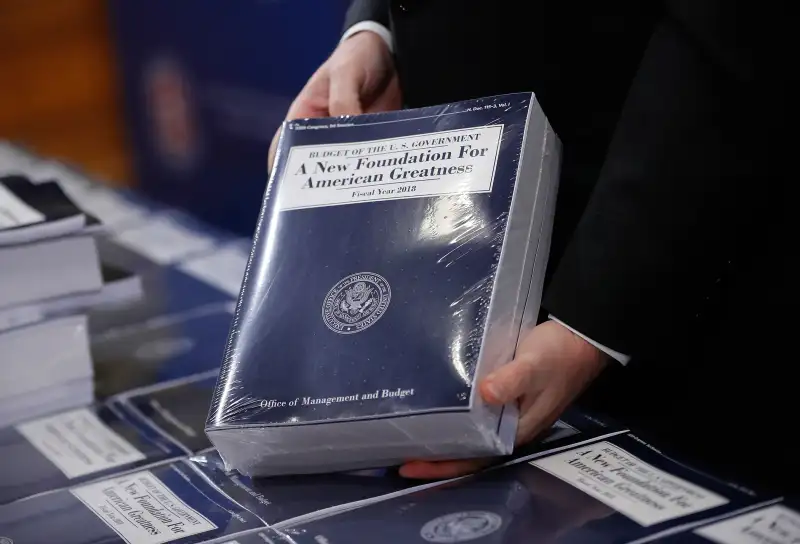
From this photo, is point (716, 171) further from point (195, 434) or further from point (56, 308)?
point (56, 308)

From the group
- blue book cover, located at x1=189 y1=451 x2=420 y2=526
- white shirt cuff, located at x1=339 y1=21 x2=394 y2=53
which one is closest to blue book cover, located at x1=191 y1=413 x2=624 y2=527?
blue book cover, located at x1=189 y1=451 x2=420 y2=526

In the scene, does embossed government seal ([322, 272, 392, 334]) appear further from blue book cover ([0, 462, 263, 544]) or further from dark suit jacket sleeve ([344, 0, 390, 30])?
dark suit jacket sleeve ([344, 0, 390, 30])

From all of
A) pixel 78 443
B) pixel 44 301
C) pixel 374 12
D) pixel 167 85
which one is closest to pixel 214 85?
pixel 167 85

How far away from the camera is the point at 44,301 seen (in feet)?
3.11

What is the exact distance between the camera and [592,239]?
725 millimetres

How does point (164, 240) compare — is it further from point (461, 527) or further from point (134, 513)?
point (461, 527)

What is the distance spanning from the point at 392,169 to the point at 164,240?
0.66 metres

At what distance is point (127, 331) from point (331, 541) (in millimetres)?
525

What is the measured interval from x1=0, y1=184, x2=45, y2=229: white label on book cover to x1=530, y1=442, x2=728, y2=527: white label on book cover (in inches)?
20.4

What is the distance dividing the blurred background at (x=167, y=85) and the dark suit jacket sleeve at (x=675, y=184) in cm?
144

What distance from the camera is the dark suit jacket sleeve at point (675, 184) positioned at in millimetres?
665

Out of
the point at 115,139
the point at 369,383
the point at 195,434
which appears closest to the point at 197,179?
the point at 115,139

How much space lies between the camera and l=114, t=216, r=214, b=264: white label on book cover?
129 centimetres

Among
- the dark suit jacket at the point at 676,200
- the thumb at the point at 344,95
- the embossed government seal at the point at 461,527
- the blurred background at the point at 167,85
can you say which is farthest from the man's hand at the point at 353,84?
the blurred background at the point at 167,85
